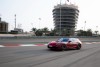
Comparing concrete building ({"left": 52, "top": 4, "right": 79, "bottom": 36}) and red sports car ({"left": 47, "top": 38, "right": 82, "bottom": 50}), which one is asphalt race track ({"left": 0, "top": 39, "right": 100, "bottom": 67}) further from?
concrete building ({"left": 52, "top": 4, "right": 79, "bottom": 36})

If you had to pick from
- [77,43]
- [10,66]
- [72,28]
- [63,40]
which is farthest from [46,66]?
[72,28]

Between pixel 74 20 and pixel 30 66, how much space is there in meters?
144

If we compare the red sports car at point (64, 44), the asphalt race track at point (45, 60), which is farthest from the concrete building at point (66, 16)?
the asphalt race track at point (45, 60)

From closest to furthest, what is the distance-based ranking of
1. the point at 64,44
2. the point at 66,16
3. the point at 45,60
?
1. the point at 45,60
2. the point at 64,44
3. the point at 66,16

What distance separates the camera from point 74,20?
5969 inches

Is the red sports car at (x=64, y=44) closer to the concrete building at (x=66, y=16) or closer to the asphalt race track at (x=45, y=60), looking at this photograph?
the asphalt race track at (x=45, y=60)

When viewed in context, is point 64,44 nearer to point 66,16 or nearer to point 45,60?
point 45,60

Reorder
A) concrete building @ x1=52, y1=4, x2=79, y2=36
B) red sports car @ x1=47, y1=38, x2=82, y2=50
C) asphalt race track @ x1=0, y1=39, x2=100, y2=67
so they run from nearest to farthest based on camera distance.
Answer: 1. asphalt race track @ x1=0, y1=39, x2=100, y2=67
2. red sports car @ x1=47, y1=38, x2=82, y2=50
3. concrete building @ x1=52, y1=4, x2=79, y2=36

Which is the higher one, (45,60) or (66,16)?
(66,16)

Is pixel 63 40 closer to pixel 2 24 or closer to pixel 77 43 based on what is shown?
pixel 77 43

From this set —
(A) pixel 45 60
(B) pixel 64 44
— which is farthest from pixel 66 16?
(A) pixel 45 60

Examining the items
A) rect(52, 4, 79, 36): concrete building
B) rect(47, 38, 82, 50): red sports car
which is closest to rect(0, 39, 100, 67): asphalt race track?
rect(47, 38, 82, 50): red sports car

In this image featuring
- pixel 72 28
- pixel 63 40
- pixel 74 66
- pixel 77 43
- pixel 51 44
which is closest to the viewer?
pixel 74 66

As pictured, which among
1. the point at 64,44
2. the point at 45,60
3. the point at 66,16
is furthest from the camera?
the point at 66,16
